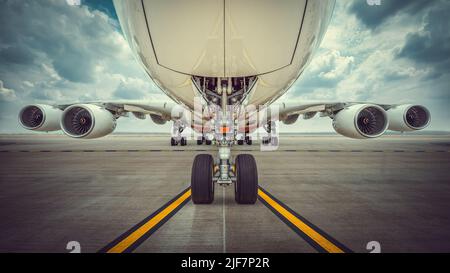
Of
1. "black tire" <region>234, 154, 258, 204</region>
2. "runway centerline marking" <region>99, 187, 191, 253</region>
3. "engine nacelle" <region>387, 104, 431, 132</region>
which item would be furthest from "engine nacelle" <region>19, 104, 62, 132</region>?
"engine nacelle" <region>387, 104, 431, 132</region>

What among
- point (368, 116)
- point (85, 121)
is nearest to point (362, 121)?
point (368, 116)

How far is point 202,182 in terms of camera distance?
355 cm

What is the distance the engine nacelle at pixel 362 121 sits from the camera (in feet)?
22.1

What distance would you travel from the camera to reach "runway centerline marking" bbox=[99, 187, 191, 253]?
2.26m

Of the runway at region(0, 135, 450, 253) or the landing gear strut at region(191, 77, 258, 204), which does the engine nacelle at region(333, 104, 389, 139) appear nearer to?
the runway at region(0, 135, 450, 253)

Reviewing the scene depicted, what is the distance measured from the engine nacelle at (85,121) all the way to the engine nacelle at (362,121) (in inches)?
262

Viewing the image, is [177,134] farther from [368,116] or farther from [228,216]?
[228,216]

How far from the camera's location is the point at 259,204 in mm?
3637

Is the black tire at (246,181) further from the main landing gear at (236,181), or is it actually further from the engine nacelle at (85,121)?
the engine nacelle at (85,121)

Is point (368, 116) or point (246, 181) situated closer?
point (246, 181)

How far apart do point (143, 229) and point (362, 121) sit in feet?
22.1

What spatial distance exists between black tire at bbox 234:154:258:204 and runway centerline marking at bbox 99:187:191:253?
0.84m
